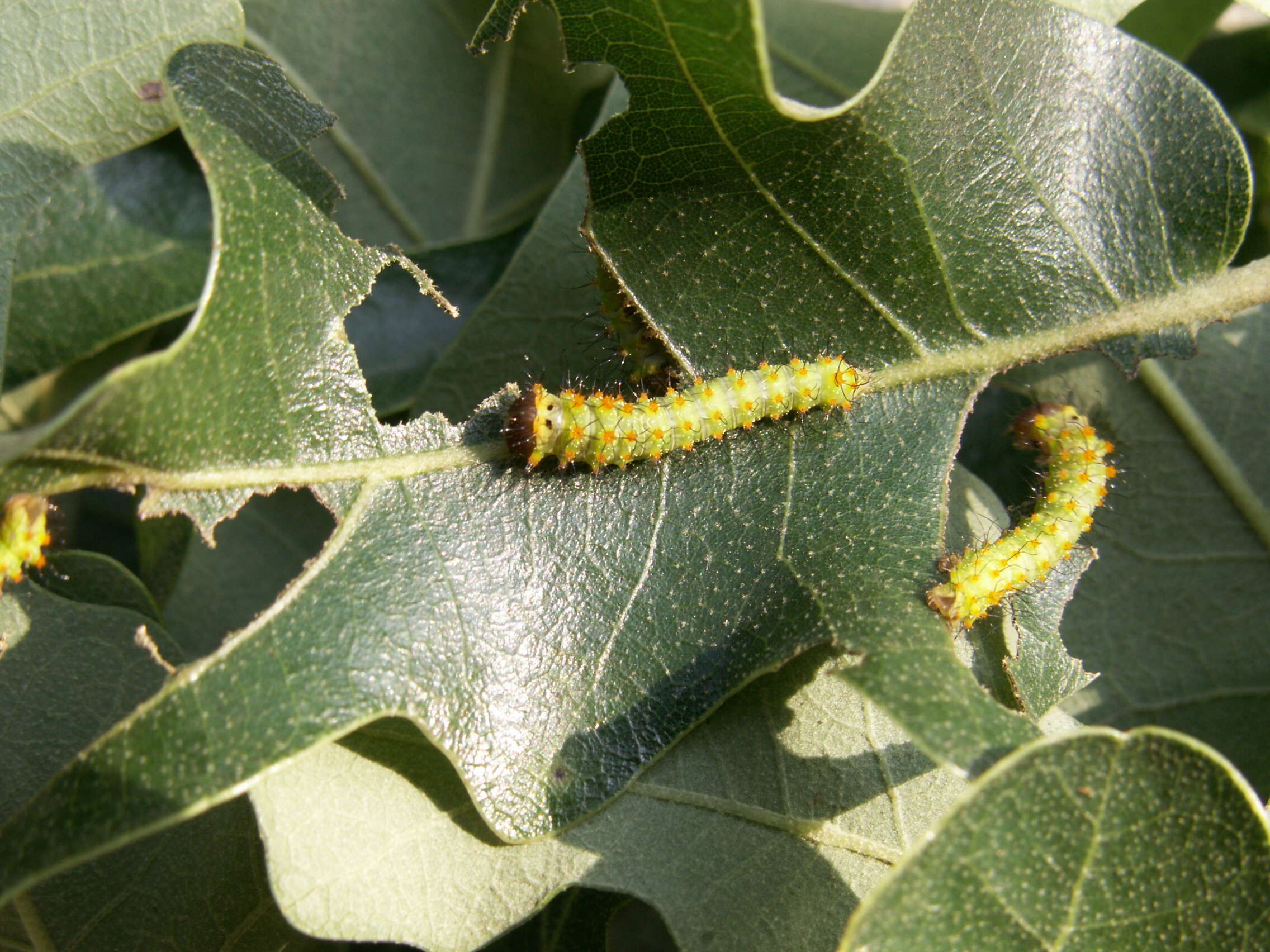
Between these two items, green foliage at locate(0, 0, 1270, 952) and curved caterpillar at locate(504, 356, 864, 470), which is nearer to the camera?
green foliage at locate(0, 0, 1270, 952)

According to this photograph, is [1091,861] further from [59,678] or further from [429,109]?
[429,109]

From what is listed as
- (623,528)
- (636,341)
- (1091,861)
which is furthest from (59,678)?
(1091,861)

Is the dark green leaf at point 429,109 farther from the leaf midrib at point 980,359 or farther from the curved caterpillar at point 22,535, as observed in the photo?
the curved caterpillar at point 22,535

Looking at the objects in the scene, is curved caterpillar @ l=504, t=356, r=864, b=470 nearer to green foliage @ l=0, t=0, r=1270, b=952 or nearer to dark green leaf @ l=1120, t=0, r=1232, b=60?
green foliage @ l=0, t=0, r=1270, b=952

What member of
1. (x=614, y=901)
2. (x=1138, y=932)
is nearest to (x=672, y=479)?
(x=614, y=901)

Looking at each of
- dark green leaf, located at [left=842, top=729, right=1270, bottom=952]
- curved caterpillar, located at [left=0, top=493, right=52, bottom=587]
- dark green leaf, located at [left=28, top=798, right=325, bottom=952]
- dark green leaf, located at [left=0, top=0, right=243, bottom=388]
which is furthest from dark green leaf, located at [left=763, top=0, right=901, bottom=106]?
dark green leaf, located at [left=28, top=798, right=325, bottom=952]
